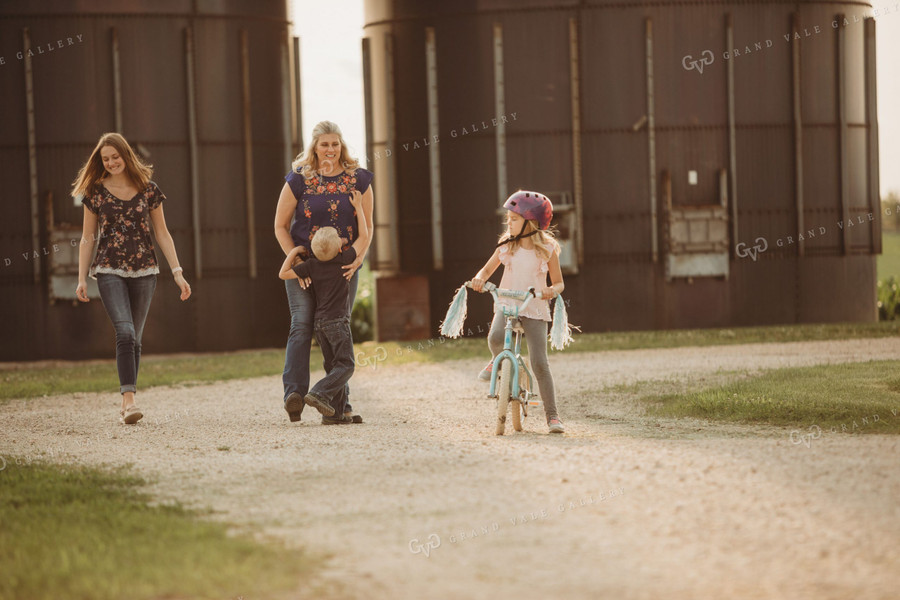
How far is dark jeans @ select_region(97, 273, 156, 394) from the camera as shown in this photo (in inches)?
365

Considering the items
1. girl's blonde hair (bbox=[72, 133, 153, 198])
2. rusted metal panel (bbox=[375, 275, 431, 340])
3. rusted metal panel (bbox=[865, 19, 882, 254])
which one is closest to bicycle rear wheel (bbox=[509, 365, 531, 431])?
girl's blonde hair (bbox=[72, 133, 153, 198])

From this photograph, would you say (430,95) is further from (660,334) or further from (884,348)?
(884,348)

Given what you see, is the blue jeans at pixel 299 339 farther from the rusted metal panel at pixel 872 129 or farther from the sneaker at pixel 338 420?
the rusted metal panel at pixel 872 129

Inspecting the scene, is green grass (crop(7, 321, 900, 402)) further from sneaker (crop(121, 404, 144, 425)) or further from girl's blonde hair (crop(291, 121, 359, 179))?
girl's blonde hair (crop(291, 121, 359, 179))

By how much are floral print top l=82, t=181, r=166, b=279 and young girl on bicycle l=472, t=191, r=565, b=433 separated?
104 inches

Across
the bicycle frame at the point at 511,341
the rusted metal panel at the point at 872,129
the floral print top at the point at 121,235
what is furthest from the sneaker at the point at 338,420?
the rusted metal panel at the point at 872,129

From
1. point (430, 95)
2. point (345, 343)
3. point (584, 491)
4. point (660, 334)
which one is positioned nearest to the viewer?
point (584, 491)

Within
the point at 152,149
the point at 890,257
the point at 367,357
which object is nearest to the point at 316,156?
the point at 367,357

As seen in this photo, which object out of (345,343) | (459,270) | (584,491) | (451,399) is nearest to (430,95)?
(459,270)

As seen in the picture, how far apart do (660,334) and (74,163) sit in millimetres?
9304

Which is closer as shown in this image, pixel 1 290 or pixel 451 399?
pixel 451 399

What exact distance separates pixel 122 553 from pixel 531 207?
4.15m

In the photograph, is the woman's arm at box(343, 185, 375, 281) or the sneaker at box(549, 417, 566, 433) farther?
the woman's arm at box(343, 185, 375, 281)

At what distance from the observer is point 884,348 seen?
1498 centimetres
